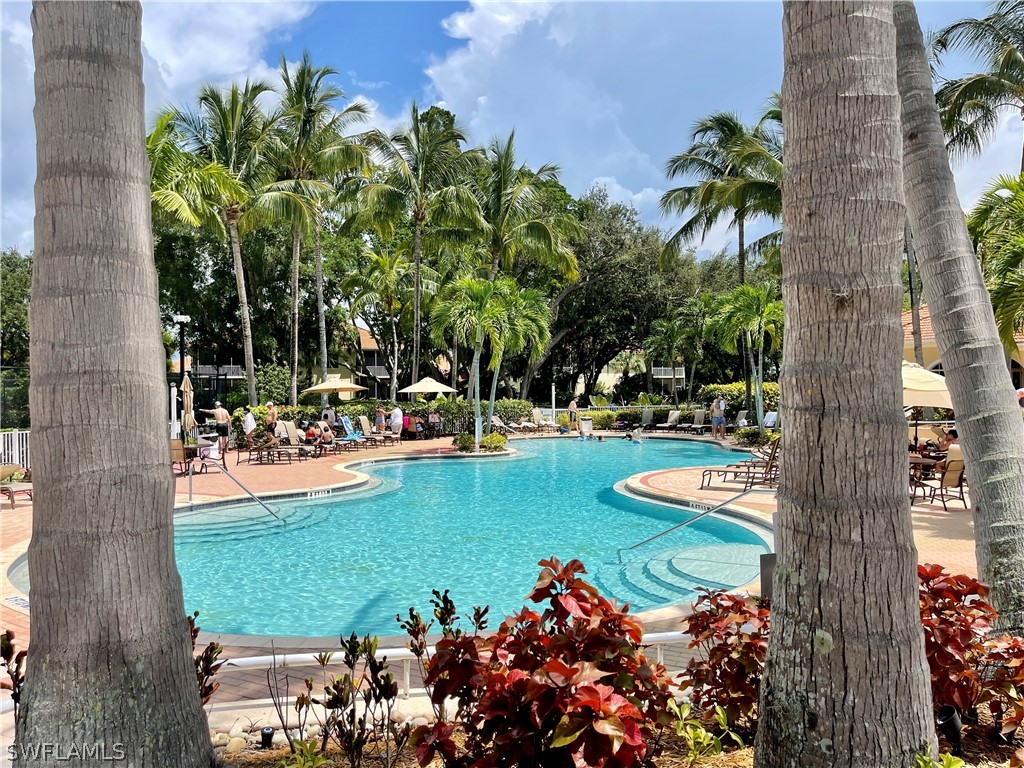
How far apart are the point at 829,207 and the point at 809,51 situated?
57 centimetres

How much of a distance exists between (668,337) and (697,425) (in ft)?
30.0

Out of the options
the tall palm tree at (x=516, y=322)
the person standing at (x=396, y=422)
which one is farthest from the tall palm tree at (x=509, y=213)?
the person standing at (x=396, y=422)

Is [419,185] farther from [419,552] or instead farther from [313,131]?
[419,552]

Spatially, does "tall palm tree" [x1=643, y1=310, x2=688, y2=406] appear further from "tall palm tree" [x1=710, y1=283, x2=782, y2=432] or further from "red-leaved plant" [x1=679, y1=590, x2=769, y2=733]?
"red-leaved plant" [x1=679, y1=590, x2=769, y2=733]

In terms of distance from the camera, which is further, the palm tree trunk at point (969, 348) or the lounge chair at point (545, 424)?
the lounge chair at point (545, 424)

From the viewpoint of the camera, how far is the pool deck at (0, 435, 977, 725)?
450 centimetres

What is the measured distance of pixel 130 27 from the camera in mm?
2352

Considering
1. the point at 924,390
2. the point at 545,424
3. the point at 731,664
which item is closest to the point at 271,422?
the point at 545,424

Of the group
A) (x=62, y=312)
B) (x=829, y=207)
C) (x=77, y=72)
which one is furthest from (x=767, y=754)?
(x=77, y=72)

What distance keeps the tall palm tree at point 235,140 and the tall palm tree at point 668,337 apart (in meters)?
21.4

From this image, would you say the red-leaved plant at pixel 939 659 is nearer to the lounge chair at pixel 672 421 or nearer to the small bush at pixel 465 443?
the small bush at pixel 465 443

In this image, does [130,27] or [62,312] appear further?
[130,27]

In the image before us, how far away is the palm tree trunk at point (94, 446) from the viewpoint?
2168 millimetres

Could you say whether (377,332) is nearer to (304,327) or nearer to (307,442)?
(304,327)
